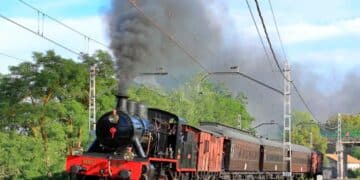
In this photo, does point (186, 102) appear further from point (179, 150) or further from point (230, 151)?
point (179, 150)

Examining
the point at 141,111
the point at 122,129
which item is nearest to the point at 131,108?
the point at 141,111

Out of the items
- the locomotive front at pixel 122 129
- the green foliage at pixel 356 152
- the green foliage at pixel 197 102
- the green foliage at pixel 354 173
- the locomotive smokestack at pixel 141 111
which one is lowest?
the green foliage at pixel 354 173

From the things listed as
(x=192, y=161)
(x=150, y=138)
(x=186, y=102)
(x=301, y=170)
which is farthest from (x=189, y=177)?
(x=186, y=102)

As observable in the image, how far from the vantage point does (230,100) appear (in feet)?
245

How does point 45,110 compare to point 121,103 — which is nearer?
point 121,103

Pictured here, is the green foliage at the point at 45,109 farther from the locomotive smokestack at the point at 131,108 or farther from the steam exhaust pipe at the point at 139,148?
the steam exhaust pipe at the point at 139,148

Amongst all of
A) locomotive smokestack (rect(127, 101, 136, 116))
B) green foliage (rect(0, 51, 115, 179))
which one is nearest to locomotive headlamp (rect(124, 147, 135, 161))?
locomotive smokestack (rect(127, 101, 136, 116))

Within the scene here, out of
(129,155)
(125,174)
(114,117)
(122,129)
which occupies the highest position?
(114,117)

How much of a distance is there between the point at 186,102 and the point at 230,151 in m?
Result: 30.4

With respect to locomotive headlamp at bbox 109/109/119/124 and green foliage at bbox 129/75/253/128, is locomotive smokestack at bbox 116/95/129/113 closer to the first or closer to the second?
locomotive headlamp at bbox 109/109/119/124

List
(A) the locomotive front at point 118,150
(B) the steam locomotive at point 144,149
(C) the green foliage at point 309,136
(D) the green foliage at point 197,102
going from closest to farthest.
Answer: (A) the locomotive front at point 118,150 → (B) the steam locomotive at point 144,149 → (D) the green foliage at point 197,102 → (C) the green foliage at point 309,136

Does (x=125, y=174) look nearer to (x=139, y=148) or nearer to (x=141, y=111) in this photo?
(x=139, y=148)

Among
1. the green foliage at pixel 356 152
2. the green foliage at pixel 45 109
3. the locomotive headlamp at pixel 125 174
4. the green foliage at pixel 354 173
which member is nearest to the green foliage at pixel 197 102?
the green foliage at pixel 45 109

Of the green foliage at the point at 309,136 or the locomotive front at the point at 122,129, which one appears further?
the green foliage at the point at 309,136
